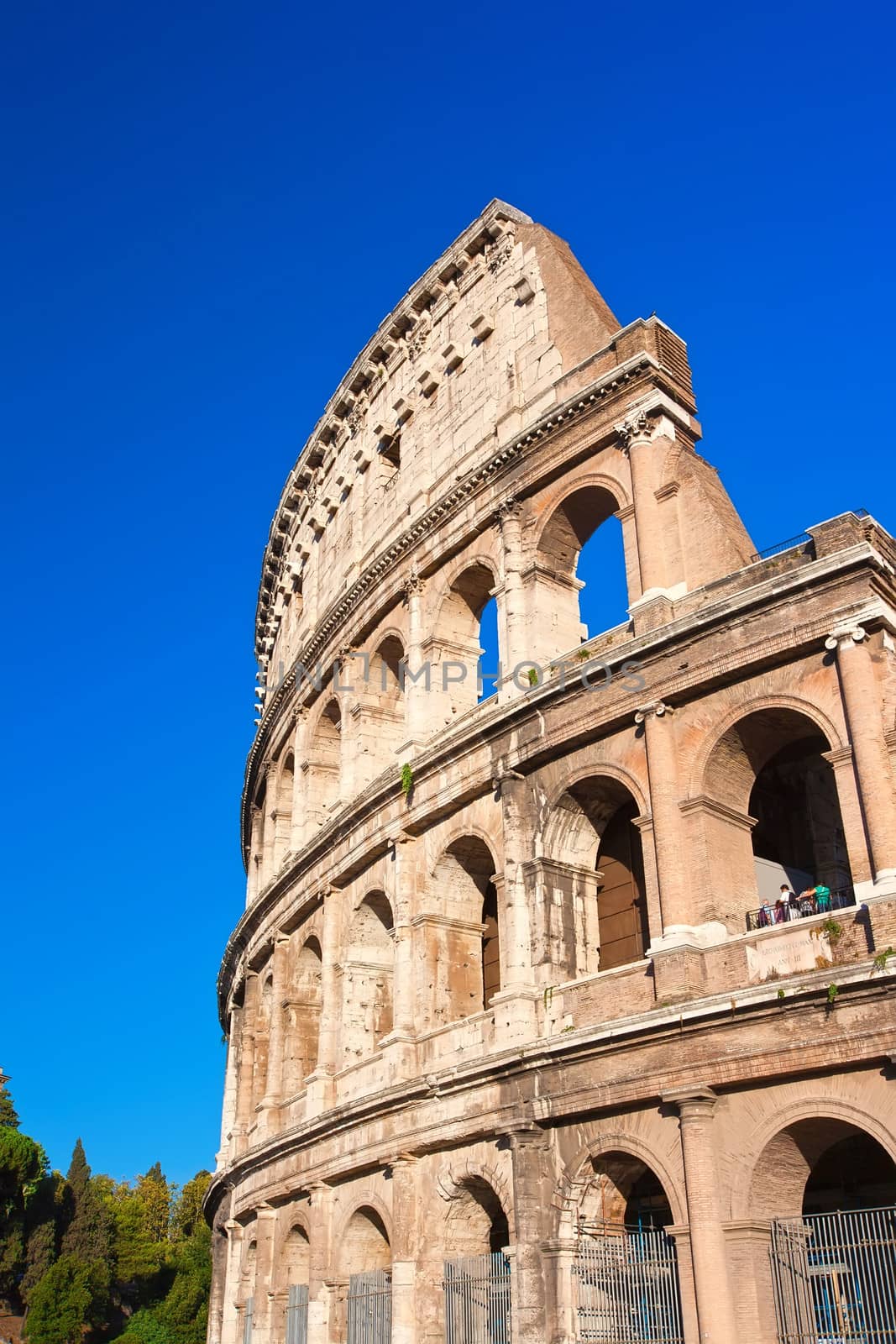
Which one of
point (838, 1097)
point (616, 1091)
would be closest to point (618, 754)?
point (616, 1091)

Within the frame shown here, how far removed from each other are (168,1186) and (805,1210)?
64.3 meters

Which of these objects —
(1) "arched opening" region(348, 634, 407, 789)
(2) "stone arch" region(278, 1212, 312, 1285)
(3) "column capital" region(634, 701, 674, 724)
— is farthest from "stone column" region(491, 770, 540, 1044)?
(2) "stone arch" region(278, 1212, 312, 1285)

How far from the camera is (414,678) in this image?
1902 centimetres

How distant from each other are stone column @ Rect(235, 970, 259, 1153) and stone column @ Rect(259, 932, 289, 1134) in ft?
3.22

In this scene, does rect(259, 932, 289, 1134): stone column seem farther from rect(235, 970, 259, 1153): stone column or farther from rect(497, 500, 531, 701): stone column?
rect(497, 500, 531, 701): stone column

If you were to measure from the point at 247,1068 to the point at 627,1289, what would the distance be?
12.3 metres

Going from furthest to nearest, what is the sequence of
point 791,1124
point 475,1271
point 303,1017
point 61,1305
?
point 61,1305, point 303,1017, point 475,1271, point 791,1124

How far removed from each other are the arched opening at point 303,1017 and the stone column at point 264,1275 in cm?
188

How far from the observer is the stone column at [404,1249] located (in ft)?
49.5

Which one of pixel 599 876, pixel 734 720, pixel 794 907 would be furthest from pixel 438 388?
pixel 794 907

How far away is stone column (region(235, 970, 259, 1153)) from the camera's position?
75.3ft

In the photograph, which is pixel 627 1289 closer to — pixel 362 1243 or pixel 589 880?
pixel 589 880

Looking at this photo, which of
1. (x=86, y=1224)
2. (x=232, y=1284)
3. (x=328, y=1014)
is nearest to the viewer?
(x=328, y=1014)

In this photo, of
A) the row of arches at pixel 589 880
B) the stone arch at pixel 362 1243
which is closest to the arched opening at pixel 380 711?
the row of arches at pixel 589 880
